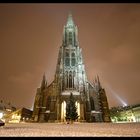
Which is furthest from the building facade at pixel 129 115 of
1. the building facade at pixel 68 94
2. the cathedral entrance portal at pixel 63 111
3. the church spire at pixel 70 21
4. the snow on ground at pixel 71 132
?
the snow on ground at pixel 71 132

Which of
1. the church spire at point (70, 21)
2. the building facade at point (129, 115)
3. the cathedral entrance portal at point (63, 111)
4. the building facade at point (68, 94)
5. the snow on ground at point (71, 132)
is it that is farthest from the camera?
the building facade at point (129, 115)

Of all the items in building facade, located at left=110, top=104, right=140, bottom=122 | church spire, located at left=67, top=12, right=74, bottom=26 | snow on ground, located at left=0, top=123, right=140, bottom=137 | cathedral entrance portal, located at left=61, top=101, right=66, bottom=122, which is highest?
church spire, located at left=67, top=12, right=74, bottom=26

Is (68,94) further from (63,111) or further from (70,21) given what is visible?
(70,21)

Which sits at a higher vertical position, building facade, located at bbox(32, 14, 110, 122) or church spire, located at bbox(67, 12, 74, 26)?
church spire, located at bbox(67, 12, 74, 26)

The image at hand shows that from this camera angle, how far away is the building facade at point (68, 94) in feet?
135

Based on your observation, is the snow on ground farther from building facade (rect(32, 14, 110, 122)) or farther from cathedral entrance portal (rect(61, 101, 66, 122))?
building facade (rect(32, 14, 110, 122))

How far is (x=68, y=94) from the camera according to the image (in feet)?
140

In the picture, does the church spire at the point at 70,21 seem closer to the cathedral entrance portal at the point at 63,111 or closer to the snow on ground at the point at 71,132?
the cathedral entrance portal at the point at 63,111

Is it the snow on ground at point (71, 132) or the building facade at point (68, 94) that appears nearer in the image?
the snow on ground at point (71, 132)

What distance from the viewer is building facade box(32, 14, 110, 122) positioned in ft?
135

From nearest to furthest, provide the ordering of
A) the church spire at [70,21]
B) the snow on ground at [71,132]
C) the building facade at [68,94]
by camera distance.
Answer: the snow on ground at [71,132] → the building facade at [68,94] → the church spire at [70,21]

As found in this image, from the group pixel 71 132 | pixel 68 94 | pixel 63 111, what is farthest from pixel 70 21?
pixel 71 132

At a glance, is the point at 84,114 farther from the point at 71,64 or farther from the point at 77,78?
the point at 71,64

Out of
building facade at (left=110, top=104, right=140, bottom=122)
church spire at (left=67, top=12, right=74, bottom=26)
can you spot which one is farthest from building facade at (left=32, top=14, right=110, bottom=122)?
building facade at (left=110, top=104, right=140, bottom=122)
